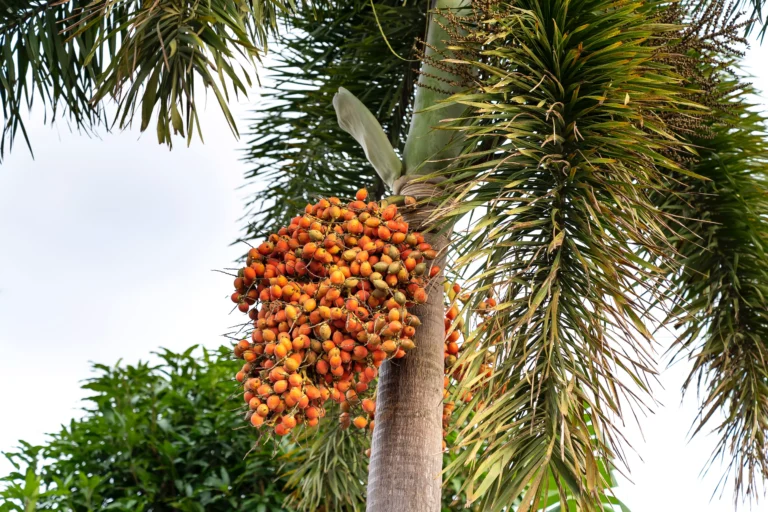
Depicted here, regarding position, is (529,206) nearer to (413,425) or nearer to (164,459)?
(413,425)

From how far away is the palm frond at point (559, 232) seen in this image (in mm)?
1919

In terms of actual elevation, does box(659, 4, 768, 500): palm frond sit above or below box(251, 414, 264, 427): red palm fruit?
above

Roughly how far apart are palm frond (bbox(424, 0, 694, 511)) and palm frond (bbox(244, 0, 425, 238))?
1540mm

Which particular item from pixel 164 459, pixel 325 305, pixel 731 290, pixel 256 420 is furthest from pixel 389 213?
pixel 164 459

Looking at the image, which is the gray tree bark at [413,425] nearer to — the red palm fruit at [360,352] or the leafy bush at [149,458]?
the red palm fruit at [360,352]

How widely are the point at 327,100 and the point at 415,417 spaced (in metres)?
2.40

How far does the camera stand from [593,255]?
2088mm

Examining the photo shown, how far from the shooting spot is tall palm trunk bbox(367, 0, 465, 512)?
6.99ft

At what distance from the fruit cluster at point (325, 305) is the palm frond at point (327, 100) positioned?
5.46 feet

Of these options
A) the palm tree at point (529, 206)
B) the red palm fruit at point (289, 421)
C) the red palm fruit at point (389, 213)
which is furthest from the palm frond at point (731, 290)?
the red palm fruit at point (289, 421)

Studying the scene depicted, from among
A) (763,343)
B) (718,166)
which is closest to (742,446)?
(763,343)

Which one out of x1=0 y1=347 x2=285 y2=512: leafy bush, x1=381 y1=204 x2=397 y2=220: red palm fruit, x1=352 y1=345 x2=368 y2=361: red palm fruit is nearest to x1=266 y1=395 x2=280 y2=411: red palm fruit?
x1=352 y1=345 x2=368 y2=361: red palm fruit

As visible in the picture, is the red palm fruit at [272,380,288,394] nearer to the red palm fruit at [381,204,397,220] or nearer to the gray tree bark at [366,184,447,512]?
the gray tree bark at [366,184,447,512]

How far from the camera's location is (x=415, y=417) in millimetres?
2207
